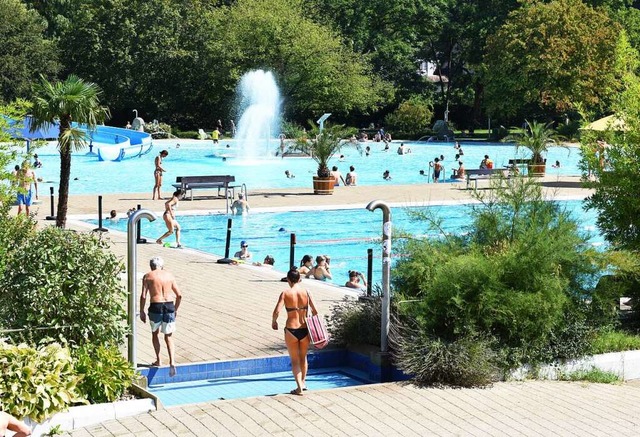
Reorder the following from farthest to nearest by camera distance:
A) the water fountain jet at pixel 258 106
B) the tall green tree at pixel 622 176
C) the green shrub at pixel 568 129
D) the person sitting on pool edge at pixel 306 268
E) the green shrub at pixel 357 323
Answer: the green shrub at pixel 568 129, the water fountain jet at pixel 258 106, the person sitting on pool edge at pixel 306 268, the tall green tree at pixel 622 176, the green shrub at pixel 357 323

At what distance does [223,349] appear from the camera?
12.4 m

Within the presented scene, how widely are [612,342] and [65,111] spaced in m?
13.3

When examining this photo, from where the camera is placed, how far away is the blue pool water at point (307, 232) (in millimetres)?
23719

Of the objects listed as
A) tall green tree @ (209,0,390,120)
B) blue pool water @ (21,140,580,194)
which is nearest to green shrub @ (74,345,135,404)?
blue pool water @ (21,140,580,194)

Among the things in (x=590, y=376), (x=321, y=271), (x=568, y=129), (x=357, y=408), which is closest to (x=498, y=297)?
(x=590, y=376)

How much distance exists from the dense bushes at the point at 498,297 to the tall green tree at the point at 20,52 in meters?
53.5

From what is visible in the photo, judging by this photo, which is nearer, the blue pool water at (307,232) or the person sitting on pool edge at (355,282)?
the person sitting on pool edge at (355,282)

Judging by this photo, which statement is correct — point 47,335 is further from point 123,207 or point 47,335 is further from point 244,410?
point 123,207

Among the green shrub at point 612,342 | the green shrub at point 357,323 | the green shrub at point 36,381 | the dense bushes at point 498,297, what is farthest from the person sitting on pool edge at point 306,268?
the green shrub at point 36,381

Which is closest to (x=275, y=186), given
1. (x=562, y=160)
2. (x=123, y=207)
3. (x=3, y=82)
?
(x=123, y=207)

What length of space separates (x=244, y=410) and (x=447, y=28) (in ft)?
210

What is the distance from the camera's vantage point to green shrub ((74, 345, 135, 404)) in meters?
9.54

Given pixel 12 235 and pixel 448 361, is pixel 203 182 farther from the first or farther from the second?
pixel 448 361

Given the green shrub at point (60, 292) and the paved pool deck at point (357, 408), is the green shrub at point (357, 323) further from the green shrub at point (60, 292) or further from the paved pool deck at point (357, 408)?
the green shrub at point (60, 292)
